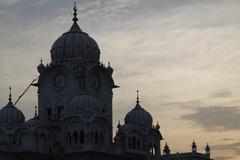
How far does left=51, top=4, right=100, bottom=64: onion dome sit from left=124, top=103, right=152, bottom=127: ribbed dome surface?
606cm

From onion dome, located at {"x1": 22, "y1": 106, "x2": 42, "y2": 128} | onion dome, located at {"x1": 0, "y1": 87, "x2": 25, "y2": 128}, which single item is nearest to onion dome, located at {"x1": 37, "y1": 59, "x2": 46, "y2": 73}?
onion dome, located at {"x1": 0, "y1": 87, "x2": 25, "y2": 128}

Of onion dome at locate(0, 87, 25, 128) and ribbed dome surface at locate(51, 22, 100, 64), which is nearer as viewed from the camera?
onion dome at locate(0, 87, 25, 128)

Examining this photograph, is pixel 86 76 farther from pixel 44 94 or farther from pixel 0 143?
pixel 0 143

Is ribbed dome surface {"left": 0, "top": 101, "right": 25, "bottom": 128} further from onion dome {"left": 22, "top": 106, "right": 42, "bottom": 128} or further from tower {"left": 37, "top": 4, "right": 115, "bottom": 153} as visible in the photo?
onion dome {"left": 22, "top": 106, "right": 42, "bottom": 128}

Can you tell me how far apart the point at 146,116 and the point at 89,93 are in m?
7.51

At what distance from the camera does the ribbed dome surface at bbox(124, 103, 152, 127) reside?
67312mm

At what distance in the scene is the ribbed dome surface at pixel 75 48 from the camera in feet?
211

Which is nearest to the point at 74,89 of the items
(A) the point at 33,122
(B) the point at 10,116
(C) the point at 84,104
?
(C) the point at 84,104

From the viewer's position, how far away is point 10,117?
63656 mm

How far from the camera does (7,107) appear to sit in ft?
212

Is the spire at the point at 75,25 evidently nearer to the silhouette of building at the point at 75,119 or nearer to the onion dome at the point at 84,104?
the silhouette of building at the point at 75,119

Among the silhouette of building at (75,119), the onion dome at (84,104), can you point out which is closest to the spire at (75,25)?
the silhouette of building at (75,119)

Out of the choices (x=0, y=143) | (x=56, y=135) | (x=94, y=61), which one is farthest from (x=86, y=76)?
(x=0, y=143)

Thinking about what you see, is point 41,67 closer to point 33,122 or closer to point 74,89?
point 74,89
